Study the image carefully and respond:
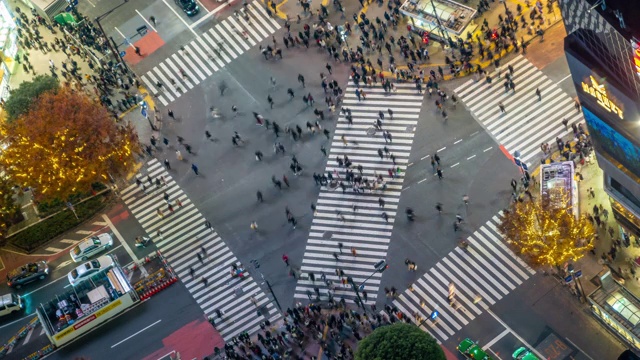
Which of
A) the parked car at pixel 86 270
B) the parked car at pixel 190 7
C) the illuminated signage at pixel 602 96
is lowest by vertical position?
the illuminated signage at pixel 602 96

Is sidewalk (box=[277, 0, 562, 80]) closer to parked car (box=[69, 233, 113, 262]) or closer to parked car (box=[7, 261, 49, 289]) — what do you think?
parked car (box=[69, 233, 113, 262])

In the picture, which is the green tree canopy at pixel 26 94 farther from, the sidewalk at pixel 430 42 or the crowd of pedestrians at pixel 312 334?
the crowd of pedestrians at pixel 312 334

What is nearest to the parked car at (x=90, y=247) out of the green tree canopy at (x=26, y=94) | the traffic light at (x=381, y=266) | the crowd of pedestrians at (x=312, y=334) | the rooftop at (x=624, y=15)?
the green tree canopy at (x=26, y=94)

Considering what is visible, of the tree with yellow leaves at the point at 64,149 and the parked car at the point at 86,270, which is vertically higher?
the tree with yellow leaves at the point at 64,149

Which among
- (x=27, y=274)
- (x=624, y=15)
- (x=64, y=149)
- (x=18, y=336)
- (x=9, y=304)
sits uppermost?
(x=64, y=149)

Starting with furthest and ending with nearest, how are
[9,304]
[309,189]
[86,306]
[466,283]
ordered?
[309,189], [9,304], [86,306], [466,283]

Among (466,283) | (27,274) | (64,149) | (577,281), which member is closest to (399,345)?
(466,283)

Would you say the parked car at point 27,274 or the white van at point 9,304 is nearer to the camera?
the white van at point 9,304

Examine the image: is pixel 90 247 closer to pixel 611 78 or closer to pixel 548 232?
pixel 548 232

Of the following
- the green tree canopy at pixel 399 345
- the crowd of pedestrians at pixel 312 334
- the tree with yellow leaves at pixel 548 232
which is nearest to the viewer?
the green tree canopy at pixel 399 345
